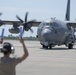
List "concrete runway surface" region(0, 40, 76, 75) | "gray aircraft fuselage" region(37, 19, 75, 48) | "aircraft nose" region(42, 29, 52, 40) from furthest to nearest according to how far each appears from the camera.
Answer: "gray aircraft fuselage" region(37, 19, 75, 48) → "aircraft nose" region(42, 29, 52, 40) → "concrete runway surface" region(0, 40, 76, 75)

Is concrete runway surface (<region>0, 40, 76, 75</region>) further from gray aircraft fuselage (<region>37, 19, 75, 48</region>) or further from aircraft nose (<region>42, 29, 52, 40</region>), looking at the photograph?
gray aircraft fuselage (<region>37, 19, 75, 48</region>)

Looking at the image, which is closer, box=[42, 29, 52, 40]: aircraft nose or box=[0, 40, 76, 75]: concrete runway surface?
box=[0, 40, 76, 75]: concrete runway surface

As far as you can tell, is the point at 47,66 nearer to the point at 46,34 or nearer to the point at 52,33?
the point at 46,34

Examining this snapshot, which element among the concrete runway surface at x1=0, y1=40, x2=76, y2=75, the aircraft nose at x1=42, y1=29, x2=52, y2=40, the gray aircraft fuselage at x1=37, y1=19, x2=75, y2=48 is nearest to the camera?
the concrete runway surface at x1=0, y1=40, x2=76, y2=75

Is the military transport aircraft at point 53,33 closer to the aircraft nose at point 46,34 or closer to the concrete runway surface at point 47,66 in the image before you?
the aircraft nose at point 46,34

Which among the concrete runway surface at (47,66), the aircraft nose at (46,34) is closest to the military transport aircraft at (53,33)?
the aircraft nose at (46,34)

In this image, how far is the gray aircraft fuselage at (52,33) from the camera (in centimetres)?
3501

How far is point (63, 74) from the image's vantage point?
12.1 meters

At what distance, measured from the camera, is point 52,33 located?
35375mm

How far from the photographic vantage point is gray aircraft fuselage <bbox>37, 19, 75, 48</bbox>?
35.0 metres

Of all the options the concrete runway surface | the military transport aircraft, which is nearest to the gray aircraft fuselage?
the military transport aircraft

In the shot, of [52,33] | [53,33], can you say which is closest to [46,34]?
[52,33]

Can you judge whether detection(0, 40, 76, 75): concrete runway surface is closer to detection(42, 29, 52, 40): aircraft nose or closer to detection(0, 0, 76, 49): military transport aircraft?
detection(42, 29, 52, 40): aircraft nose

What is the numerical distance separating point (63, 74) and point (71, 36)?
27.2 m
